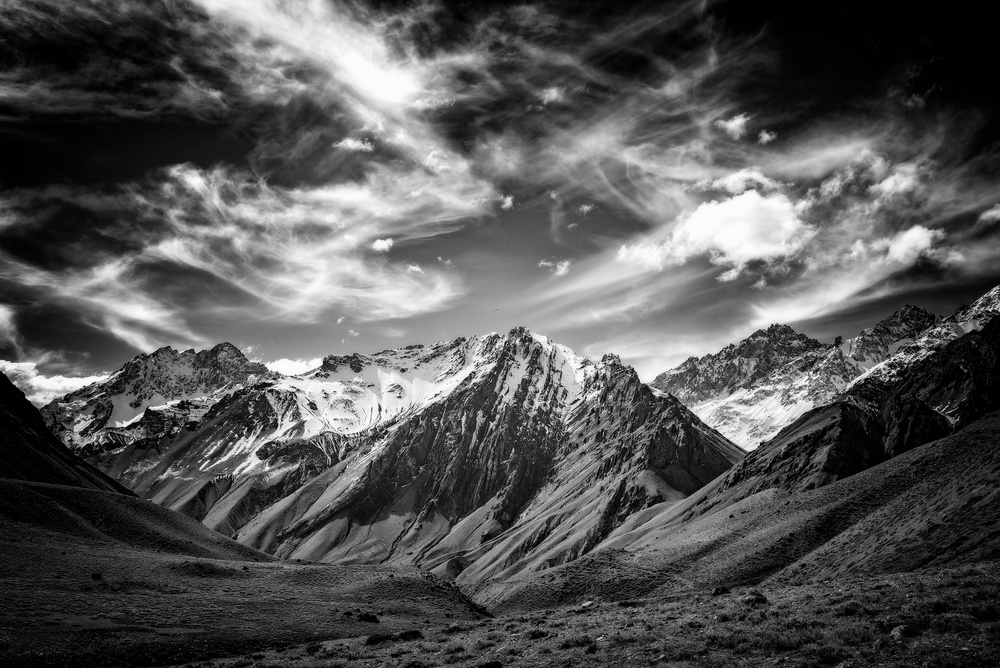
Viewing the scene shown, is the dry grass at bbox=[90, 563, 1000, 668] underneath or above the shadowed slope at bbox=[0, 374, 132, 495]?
underneath

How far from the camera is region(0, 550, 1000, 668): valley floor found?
22562mm

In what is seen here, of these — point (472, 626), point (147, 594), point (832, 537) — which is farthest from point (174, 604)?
point (832, 537)

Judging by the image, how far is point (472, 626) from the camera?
1902 inches

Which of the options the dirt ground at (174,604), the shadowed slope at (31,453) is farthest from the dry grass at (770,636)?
the shadowed slope at (31,453)

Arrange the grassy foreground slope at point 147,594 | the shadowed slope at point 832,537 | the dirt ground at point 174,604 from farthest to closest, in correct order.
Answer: the shadowed slope at point 832,537 → the grassy foreground slope at point 147,594 → the dirt ground at point 174,604

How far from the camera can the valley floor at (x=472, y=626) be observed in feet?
74.0

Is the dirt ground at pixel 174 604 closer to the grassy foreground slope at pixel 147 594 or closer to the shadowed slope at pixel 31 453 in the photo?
the grassy foreground slope at pixel 147 594

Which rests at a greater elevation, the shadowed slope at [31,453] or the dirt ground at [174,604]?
the shadowed slope at [31,453]

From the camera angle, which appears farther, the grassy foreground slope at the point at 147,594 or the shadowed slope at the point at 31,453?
the shadowed slope at the point at 31,453

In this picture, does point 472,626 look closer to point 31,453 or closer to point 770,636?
point 770,636

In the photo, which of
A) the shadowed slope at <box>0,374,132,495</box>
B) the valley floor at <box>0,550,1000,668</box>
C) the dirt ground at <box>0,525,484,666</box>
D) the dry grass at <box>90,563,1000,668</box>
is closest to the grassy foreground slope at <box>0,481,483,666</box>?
the dirt ground at <box>0,525,484,666</box>

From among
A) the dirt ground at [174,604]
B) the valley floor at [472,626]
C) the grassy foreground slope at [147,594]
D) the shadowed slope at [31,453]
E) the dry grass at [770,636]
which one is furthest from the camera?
the shadowed slope at [31,453]

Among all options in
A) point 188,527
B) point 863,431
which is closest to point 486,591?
point 188,527

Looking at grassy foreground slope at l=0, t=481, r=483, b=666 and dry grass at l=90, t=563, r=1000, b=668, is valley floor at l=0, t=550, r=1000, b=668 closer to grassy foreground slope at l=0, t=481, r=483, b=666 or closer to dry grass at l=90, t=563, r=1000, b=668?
dry grass at l=90, t=563, r=1000, b=668
